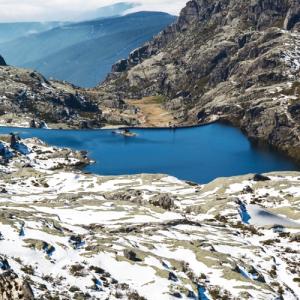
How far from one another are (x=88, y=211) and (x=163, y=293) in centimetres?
5811

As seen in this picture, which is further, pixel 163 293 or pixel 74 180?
pixel 74 180

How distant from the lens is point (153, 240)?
365ft

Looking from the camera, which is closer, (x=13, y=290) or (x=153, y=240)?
(x=13, y=290)

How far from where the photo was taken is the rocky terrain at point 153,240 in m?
80.6

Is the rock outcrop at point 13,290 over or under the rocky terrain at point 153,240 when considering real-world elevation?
over

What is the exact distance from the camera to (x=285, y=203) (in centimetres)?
15800

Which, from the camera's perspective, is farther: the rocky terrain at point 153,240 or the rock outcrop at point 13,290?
the rocky terrain at point 153,240

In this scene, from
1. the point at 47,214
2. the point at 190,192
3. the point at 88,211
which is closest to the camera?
the point at 47,214

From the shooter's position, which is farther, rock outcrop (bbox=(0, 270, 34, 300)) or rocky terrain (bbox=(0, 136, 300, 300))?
rocky terrain (bbox=(0, 136, 300, 300))

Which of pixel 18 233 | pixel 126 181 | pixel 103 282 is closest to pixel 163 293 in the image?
pixel 103 282

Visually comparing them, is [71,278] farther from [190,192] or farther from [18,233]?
[190,192]

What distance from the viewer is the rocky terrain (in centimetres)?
8062

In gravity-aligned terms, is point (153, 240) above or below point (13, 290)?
below

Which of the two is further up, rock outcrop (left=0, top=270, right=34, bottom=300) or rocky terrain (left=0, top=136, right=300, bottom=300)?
rock outcrop (left=0, top=270, right=34, bottom=300)
